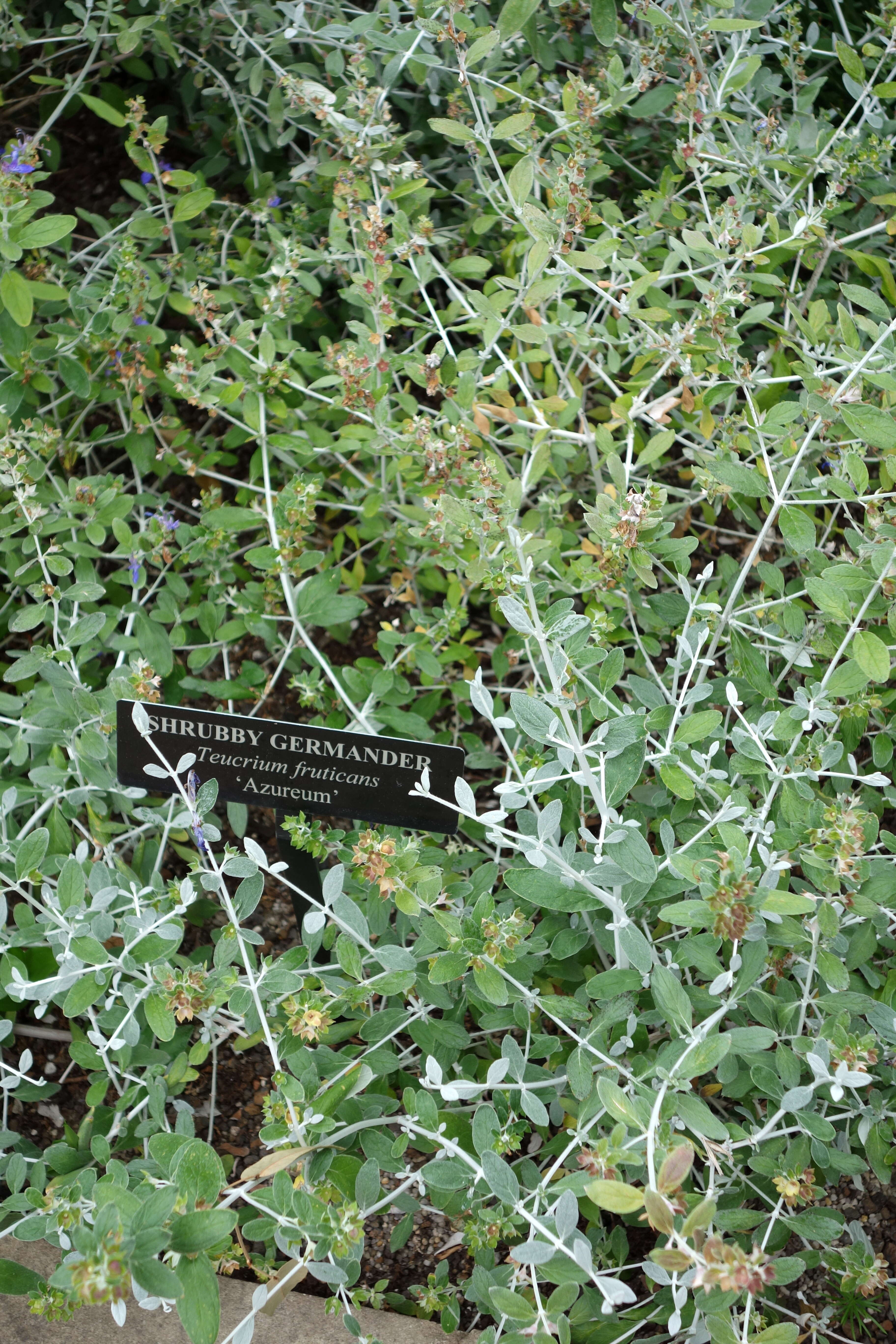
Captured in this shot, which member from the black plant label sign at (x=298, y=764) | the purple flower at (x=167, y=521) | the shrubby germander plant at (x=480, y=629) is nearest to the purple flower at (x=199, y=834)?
the shrubby germander plant at (x=480, y=629)

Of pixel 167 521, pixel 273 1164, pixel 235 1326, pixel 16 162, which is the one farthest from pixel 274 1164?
pixel 16 162

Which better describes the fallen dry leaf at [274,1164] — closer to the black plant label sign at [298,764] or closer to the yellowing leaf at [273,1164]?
the yellowing leaf at [273,1164]

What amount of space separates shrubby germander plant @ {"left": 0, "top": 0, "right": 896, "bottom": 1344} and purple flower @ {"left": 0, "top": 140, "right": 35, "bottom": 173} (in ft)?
0.04

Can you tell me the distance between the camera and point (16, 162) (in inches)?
63.5

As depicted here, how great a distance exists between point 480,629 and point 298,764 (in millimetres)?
688

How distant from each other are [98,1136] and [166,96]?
7.61ft

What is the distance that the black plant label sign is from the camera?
4.54ft

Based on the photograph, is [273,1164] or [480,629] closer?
[273,1164]

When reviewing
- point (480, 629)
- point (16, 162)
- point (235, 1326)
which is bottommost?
point (235, 1326)

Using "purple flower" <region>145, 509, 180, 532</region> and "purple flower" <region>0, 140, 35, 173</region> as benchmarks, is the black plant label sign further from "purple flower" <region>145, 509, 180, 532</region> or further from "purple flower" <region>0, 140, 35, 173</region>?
"purple flower" <region>0, 140, 35, 173</region>

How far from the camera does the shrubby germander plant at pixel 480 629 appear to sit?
117 centimetres

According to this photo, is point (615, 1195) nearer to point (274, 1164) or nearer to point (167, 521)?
point (274, 1164)

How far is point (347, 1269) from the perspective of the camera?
46.3 inches

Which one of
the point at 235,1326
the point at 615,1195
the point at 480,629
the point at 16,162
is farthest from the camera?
the point at 480,629
